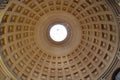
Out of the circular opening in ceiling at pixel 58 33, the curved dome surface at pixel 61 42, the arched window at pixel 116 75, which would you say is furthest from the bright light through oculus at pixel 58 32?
the arched window at pixel 116 75

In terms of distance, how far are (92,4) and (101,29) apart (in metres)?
3.98

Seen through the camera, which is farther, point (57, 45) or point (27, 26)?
point (57, 45)

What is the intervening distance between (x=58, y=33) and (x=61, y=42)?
230 centimetres

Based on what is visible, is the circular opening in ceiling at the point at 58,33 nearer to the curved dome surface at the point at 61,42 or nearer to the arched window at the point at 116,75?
the curved dome surface at the point at 61,42

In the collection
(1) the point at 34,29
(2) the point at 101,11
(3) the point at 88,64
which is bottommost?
(3) the point at 88,64

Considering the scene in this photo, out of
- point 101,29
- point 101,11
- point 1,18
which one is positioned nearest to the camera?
point 1,18

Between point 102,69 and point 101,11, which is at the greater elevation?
point 101,11

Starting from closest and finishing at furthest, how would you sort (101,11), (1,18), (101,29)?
(1,18)
(101,11)
(101,29)

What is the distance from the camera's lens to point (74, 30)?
3959 centimetres

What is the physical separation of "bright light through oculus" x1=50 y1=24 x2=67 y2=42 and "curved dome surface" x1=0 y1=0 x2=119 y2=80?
86cm

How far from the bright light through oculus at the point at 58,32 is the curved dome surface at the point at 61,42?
863mm

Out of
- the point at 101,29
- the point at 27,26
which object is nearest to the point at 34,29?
the point at 27,26

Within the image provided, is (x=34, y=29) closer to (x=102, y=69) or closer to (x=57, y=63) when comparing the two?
(x=57, y=63)

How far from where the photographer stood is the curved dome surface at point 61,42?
113ft
